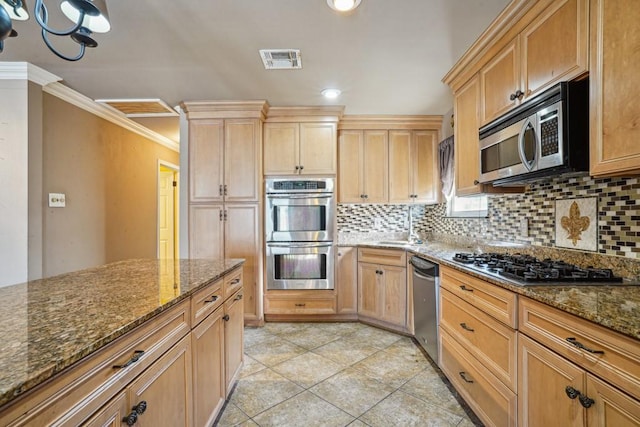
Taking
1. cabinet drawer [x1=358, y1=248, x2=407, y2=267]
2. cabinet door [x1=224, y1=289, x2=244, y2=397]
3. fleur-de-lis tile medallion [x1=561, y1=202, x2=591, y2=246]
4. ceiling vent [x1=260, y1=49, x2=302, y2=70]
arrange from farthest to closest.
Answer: cabinet drawer [x1=358, y1=248, x2=407, y2=267]
ceiling vent [x1=260, y1=49, x2=302, y2=70]
cabinet door [x1=224, y1=289, x2=244, y2=397]
fleur-de-lis tile medallion [x1=561, y1=202, x2=591, y2=246]

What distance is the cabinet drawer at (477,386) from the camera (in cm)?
142

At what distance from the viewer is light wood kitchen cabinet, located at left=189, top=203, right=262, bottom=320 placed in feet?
10.6

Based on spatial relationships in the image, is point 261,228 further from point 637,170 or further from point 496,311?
point 637,170

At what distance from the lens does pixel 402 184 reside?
355 centimetres

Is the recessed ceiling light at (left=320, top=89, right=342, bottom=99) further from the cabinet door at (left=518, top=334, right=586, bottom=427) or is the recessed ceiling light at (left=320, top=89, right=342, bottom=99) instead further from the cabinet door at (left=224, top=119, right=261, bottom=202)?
the cabinet door at (left=518, top=334, right=586, bottom=427)

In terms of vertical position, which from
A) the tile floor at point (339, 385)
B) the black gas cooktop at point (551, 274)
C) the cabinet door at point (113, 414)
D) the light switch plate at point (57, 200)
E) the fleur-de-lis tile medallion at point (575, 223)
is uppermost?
the light switch plate at point (57, 200)

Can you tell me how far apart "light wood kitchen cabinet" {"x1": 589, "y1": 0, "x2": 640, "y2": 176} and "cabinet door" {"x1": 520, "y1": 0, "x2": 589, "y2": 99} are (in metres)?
0.07

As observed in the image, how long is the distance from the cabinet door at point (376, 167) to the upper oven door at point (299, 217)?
554mm

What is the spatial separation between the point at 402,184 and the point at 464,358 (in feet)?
6.98

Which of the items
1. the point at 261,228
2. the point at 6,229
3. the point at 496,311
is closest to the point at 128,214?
the point at 6,229

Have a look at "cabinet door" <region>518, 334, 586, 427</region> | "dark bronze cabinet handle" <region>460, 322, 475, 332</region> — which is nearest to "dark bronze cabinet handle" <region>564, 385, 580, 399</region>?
"cabinet door" <region>518, 334, 586, 427</region>

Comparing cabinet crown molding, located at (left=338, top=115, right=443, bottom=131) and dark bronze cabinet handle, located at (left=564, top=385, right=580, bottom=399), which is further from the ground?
cabinet crown molding, located at (left=338, top=115, right=443, bottom=131)

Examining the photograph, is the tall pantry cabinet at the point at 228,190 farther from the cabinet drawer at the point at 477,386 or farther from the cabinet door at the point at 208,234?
the cabinet drawer at the point at 477,386

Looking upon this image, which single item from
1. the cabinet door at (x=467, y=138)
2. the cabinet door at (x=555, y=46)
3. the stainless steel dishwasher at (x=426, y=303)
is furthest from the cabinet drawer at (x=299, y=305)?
the cabinet door at (x=555, y=46)
